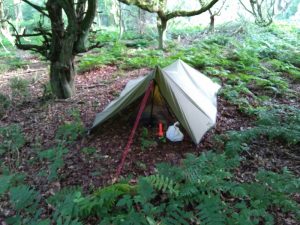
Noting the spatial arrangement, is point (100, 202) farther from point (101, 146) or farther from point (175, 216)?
point (101, 146)

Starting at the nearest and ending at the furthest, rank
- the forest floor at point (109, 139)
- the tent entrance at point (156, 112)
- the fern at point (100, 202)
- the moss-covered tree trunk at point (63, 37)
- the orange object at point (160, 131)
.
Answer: the fern at point (100, 202), the forest floor at point (109, 139), the orange object at point (160, 131), the tent entrance at point (156, 112), the moss-covered tree trunk at point (63, 37)

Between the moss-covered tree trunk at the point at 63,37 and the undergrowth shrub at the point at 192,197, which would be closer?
the undergrowth shrub at the point at 192,197

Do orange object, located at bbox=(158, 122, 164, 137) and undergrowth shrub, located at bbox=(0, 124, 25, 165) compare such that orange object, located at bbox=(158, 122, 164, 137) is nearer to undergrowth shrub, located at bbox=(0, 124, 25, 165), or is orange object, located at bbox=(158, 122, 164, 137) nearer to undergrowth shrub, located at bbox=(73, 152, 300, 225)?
undergrowth shrub, located at bbox=(73, 152, 300, 225)

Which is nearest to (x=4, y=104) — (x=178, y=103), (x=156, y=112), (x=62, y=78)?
(x=62, y=78)

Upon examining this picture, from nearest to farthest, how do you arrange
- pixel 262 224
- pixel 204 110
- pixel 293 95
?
pixel 262 224, pixel 204 110, pixel 293 95

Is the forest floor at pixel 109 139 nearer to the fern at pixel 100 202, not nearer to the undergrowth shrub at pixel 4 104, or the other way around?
the undergrowth shrub at pixel 4 104

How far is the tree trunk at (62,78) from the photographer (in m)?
6.69

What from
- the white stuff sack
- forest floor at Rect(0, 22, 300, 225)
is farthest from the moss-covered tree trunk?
the white stuff sack

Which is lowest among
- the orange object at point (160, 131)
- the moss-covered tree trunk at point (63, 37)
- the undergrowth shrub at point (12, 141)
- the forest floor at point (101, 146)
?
the undergrowth shrub at point (12, 141)

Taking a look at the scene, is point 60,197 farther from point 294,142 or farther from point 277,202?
point 294,142

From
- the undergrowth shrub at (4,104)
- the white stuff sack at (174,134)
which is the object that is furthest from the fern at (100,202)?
the undergrowth shrub at (4,104)

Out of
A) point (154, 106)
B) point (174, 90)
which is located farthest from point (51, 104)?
point (174, 90)

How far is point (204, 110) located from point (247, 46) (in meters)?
8.71

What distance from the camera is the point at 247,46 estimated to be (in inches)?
508
